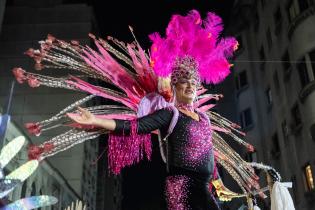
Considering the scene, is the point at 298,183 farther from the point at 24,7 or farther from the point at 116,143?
the point at 24,7

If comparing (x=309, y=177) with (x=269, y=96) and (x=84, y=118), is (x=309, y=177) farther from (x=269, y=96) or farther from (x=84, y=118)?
(x=84, y=118)

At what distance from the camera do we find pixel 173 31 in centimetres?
429

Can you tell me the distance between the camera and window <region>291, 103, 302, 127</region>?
19.4 meters

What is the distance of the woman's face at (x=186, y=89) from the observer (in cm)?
422

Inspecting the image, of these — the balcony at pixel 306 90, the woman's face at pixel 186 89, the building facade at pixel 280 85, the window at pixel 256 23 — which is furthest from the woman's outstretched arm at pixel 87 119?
the window at pixel 256 23

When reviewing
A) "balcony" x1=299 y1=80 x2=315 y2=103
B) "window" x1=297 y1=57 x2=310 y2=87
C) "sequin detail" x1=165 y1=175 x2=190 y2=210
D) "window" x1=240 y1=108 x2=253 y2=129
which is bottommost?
"sequin detail" x1=165 y1=175 x2=190 y2=210

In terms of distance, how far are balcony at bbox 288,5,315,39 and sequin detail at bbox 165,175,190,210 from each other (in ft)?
53.7

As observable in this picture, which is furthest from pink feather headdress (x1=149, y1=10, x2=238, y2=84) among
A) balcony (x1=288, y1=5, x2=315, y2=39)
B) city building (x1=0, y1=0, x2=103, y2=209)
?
city building (x1=0, y1=0, x2=103, y2=209)

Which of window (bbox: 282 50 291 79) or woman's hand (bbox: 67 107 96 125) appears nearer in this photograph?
woman's hand (bbox: 67 107 96 125)

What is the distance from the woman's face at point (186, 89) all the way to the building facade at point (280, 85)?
46.5 ft

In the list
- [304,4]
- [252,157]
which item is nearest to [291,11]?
[304,4]

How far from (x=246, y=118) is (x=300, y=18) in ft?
32.3

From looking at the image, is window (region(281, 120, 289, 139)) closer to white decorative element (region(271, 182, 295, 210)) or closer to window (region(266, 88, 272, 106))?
window (region(266, 88, 272, 106))

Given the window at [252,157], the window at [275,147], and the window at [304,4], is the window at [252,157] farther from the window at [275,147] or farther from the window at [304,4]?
the window at [304,4]
